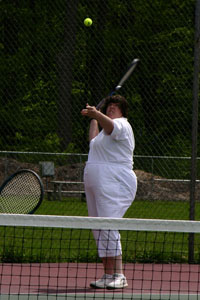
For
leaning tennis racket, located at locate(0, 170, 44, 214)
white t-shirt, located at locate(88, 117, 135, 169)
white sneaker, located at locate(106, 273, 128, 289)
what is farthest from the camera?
leaning tennis racket, located at locate(0, 170, 44, 214)

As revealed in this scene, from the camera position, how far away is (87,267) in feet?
24.3

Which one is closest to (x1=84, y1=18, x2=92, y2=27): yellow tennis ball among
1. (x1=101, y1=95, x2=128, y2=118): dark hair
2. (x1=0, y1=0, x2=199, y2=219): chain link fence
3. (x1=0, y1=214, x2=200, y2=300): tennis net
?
(x1=0, y1=0, x2=199, y2=219): chain link fence

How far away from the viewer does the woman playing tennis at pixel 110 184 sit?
611cm

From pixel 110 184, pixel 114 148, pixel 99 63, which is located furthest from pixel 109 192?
pixel 99 63

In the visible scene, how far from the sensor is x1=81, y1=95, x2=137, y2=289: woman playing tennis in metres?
6.11

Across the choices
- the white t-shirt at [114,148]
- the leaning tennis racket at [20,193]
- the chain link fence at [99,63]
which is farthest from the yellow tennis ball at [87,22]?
the white t-shirt at [114,148]

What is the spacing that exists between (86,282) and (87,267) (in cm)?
89

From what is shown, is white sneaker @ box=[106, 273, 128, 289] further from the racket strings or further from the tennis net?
the racket strings

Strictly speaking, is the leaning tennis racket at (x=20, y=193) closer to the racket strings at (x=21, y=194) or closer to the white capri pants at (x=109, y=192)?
the racket strings at (x=21, y=194)

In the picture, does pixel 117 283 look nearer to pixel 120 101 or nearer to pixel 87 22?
pixel 120 101

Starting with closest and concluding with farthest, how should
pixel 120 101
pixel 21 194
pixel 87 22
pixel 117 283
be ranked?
1. pixel 117 283
2. pixel 120 101
3. pixel 21 194
4. pixel 87 22

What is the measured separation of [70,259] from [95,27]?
2.72 metres

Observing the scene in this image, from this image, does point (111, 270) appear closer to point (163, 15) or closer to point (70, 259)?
point (70, 259)

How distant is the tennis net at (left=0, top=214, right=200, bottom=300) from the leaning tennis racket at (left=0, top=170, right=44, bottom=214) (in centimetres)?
24
